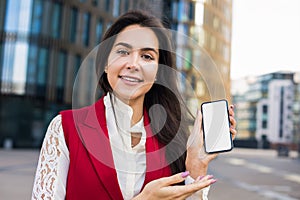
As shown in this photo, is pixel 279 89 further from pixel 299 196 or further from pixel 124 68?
pixel 124 68

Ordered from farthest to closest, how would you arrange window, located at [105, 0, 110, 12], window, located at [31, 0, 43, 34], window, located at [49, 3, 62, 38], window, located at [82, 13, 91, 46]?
window, located at [82, 13, 91, 46]
window, located at [49, 3, 62, 38]
window, located at [31, 0, 43, 34]
window, located at [105, 0, 110, 12]

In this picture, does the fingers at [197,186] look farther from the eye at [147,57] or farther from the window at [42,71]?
the window at [42,71]

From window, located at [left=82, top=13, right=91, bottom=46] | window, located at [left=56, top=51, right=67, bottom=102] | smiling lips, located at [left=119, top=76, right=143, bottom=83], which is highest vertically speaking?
window, located at [left=82, top=13, right=91, bottom=46]

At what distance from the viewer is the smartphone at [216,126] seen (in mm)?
1165

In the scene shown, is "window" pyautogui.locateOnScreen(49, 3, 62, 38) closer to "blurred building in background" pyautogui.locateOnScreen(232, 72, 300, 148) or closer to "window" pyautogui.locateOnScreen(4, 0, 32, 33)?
"window" pyautogui.locateOnScreen(4, 0, 32, 33)

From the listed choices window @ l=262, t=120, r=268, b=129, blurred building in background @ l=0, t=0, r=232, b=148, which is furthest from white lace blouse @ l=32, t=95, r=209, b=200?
window @ l=262, t=120, r=268, b=129

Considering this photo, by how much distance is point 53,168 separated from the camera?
1265mm

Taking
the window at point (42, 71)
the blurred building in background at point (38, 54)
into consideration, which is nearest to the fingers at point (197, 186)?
the blurred building in background at point (38, 54)

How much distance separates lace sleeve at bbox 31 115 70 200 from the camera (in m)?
1.25

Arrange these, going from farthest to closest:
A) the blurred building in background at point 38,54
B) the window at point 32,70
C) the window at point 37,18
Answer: the window at point 37,18
the window at point 32,70
the blurred building in background at point 38,54

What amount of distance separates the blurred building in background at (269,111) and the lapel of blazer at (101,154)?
1485 inches

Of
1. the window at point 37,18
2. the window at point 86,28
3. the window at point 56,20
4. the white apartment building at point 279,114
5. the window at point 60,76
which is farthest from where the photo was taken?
the white apartment building at point 279,114

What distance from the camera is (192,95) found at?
1.15m

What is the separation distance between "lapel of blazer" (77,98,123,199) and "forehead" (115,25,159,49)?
29 centimetres
